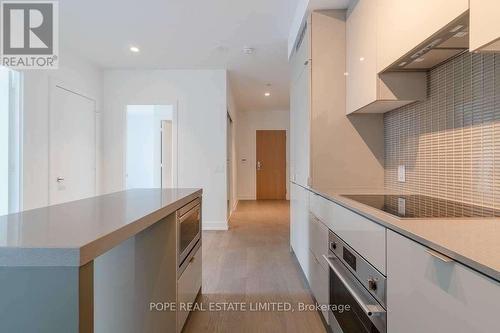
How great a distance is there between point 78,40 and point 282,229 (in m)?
3.81

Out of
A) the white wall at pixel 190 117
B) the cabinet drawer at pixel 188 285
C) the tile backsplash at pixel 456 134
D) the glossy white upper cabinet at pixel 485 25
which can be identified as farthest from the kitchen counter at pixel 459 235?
the white wall at pixel 190 117


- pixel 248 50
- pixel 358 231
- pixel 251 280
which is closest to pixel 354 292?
pixel 358 231

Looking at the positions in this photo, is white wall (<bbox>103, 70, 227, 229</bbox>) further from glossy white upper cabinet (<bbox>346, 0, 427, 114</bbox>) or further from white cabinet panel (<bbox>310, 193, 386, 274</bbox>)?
white cabinet panel (<bbox>310, 193, 386, 274</bbox>)

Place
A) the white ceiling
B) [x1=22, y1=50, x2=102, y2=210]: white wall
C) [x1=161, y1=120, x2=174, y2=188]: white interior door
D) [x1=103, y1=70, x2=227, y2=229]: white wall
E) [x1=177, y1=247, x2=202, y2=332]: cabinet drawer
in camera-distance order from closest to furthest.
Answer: [x1=177, y1=247, x2=202, y2=332]: cabinet drawer, the white ceiling, [x1=22, y1=50, x2=102, y2=210]: white wall, [x1=103, y1=70, x2=227, y2=229]: white wall, [x1=161, y1=120, x2=174, y2=188]: white interior door

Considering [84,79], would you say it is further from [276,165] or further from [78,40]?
[276,165]

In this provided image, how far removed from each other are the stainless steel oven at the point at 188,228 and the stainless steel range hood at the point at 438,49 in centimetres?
142

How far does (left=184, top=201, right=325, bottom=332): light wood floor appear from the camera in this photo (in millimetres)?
1951

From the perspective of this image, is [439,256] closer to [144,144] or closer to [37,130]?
[37,130]

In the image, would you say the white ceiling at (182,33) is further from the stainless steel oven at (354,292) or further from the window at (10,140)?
Answer: the stainless steel oven at (354,292)

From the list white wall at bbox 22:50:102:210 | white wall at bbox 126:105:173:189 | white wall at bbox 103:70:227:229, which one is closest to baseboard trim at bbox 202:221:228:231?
white wall at bbox 103:70:227:229

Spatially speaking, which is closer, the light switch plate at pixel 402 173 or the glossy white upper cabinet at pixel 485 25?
the glossy white upper cabinet at pixel 485 25

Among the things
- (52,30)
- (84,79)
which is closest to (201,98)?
(84,79)

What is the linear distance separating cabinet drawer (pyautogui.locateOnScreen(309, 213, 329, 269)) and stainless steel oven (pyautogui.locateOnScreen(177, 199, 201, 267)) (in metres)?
0.85

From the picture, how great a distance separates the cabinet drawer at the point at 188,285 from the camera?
64.8 inches
